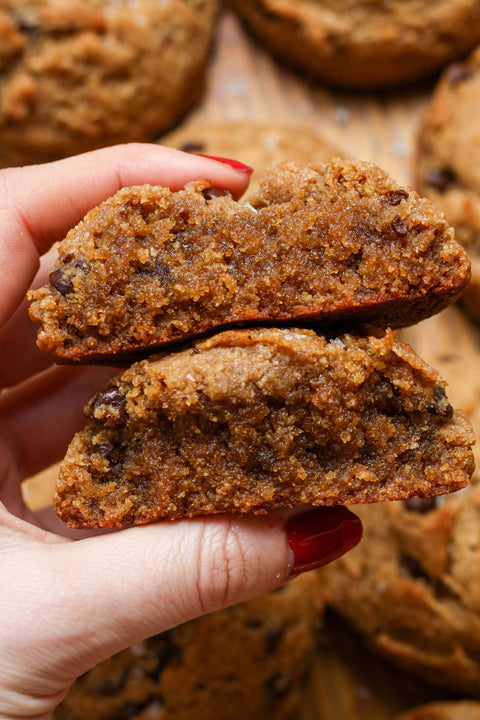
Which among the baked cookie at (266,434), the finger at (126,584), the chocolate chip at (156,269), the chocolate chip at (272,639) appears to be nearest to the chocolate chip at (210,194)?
the chocolate chip at (156,269)

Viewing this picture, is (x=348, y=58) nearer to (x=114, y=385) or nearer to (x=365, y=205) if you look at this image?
(x=365, y=205)

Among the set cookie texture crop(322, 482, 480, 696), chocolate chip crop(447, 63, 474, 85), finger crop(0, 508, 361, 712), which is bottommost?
cookie texture crop(322, 482, 480, 696)

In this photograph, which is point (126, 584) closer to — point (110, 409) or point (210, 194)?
point (110, 409)

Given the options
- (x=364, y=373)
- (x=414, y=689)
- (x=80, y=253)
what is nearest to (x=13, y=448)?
(x=80, y=253)

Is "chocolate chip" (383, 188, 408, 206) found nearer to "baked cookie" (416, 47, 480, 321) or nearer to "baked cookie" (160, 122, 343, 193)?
"baked cookie" (160, 122, 343, 193)

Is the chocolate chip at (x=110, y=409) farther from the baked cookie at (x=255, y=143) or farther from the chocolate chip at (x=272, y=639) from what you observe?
the baked cookie at (x=255, y=143)

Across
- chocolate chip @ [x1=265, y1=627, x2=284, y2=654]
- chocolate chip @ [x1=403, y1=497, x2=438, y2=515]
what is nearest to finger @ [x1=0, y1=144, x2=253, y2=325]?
chocolate chip @ [x1=403, y1=497, x2=438, y2=515]
